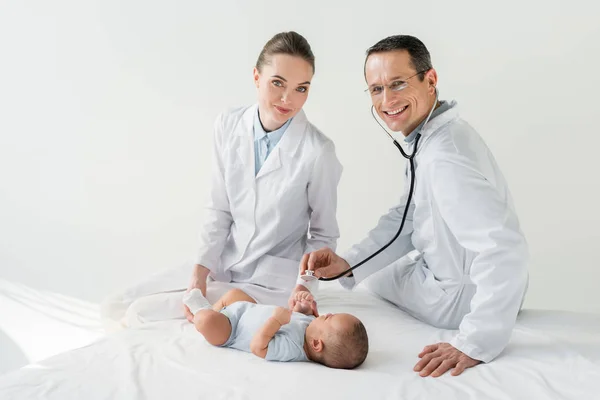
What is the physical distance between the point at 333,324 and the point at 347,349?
0.26 feet

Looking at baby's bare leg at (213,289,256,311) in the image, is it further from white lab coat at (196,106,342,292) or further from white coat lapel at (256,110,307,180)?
white coat lapel at (256,110,307,180)

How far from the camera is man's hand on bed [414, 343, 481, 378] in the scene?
2037 mm

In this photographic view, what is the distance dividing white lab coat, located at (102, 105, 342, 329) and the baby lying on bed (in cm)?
37

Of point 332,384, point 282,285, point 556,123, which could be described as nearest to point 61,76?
point 282,285

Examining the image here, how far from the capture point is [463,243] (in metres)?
2.17

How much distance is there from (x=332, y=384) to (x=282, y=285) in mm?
829

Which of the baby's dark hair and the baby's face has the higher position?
the baby's face

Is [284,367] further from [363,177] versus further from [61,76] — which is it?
[61,76]

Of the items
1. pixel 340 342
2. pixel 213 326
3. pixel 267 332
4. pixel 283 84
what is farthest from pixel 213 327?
pixel 283 84

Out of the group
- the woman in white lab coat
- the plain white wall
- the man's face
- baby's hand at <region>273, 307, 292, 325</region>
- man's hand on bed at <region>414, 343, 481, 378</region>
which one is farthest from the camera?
the plain white wall

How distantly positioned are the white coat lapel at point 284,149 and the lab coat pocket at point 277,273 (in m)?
0.32

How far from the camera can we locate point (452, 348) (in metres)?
2.12

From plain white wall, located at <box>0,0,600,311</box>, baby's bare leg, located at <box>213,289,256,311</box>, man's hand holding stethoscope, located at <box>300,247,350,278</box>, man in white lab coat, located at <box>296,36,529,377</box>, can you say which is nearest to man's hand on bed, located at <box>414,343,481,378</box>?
man in white lab coat, located at <box>296,36,529,377</box>

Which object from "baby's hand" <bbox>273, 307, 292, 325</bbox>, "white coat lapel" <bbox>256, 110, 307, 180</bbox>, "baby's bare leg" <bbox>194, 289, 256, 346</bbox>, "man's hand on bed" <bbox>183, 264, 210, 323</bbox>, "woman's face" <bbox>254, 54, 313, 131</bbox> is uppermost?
"woman's face" <bbox>254, 54, 313, 131</bbox>
